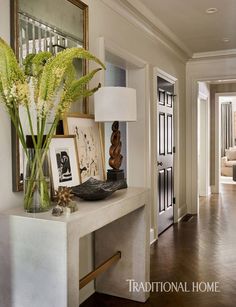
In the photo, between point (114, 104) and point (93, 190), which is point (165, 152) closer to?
point (114, 104)

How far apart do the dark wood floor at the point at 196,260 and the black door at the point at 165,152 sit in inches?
10.1

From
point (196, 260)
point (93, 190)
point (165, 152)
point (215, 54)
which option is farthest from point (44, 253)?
point (215, 54)

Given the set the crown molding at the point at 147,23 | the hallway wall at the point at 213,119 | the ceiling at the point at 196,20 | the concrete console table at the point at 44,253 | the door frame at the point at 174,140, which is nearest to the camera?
the concrete console table at the point at 44,253

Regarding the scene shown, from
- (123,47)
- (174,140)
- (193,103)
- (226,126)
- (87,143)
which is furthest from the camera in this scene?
(226,126)

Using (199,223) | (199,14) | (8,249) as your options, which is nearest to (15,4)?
(8,249)

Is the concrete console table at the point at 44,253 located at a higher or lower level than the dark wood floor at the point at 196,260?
higher

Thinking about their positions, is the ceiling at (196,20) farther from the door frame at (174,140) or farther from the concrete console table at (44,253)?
the concrete console table at (44,253)

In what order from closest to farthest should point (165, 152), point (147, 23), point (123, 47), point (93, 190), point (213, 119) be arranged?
point (93, 190) → point (123, 47) → point (147, 23) → point (165, 152) → point (213, 119)

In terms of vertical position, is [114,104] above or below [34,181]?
above

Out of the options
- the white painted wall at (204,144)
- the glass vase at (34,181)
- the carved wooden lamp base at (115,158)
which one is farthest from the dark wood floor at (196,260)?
the white painted wall at (204,144)

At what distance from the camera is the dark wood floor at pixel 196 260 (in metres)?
2.73

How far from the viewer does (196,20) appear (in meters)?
3.96

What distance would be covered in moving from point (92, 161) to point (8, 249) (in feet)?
3.40

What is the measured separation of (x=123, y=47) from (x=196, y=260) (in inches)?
93.4
